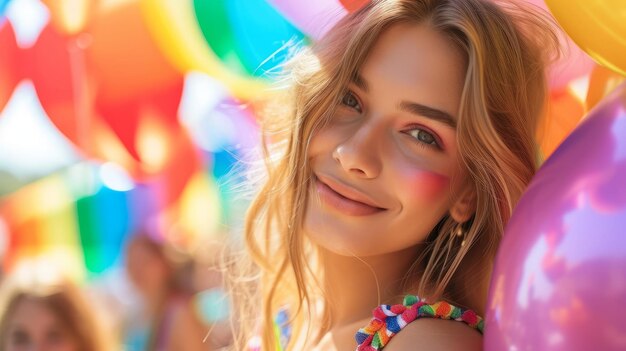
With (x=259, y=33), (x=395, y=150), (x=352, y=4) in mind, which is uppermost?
(x=352, y=4)

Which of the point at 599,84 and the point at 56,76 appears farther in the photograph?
the point at 56,76

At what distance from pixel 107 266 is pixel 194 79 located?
1.20 metres

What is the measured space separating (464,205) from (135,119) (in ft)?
4.68

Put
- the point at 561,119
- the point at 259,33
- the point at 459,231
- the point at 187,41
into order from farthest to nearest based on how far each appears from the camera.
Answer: the point at 187,41 → the point at 259,33 → the point at 561,119 → the point at 459,231

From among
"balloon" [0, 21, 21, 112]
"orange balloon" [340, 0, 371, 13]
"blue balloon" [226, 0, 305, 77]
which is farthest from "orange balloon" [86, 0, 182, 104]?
"orange balloon" [340, 0, 371, 13]

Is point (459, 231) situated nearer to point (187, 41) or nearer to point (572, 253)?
point (572, 253)

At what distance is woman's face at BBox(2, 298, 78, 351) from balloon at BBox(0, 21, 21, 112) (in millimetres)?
674

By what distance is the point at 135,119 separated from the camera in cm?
290

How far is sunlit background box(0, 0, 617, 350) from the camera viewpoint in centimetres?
231

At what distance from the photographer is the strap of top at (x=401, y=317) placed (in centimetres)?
161

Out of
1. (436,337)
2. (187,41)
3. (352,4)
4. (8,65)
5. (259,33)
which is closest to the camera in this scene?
(436,337)

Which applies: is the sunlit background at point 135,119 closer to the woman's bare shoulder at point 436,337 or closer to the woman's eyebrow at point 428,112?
the woman's eyebrow at point 428,112

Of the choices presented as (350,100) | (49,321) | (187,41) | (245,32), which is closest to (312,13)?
(245,32)

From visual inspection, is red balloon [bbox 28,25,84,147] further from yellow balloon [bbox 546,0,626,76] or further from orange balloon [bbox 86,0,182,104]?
yellow balloon [bbox 546,0,626,76]
